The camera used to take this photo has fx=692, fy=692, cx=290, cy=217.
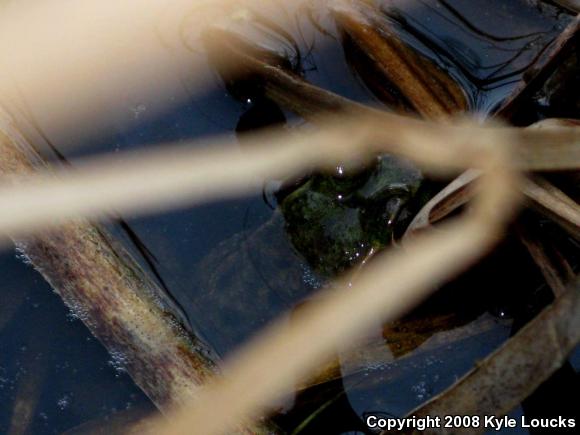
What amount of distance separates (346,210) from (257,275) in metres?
0.31

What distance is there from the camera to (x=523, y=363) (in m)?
1.36

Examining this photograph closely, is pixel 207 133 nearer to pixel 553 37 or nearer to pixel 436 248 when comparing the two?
pixel 436 248

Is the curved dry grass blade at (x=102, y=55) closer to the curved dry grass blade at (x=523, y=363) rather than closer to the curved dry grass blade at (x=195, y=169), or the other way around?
the curved dry grass blade at (x=195, y=169)

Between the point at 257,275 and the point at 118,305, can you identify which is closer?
the point at 118,305

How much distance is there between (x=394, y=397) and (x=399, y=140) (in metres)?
0.67

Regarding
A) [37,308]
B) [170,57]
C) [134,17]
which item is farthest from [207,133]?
[37,308]

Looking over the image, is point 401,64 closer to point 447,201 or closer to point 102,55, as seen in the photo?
point 447,201

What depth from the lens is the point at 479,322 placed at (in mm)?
1836

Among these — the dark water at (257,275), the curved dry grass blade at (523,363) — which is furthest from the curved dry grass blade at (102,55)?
the curved dry grass blade at (523,363)

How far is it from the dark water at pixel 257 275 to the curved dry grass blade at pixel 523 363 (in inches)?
16.1

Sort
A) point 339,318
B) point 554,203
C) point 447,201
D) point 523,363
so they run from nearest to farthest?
Answer: 1. point 523,363
2. point 554,203
3. point 447,201
4. point 339,318

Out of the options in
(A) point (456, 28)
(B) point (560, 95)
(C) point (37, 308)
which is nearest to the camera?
(B) point (560, 95)

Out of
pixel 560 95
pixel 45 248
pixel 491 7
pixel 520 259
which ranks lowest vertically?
pixel 45 248

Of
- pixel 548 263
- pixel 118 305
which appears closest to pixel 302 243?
pixel 118 305
